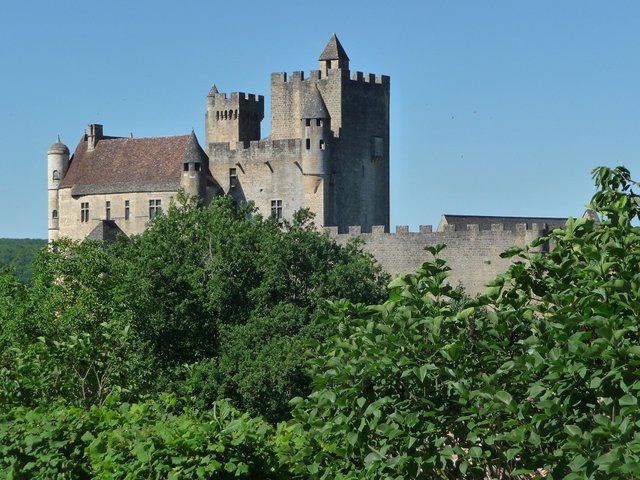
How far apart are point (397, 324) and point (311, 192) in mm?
52540

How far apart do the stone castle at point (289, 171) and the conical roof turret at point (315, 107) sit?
66 millimetres

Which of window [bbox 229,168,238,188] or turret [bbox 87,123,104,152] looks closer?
window [bbox 229,168,238,188]

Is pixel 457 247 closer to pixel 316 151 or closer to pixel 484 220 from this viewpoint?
pixel 316 151

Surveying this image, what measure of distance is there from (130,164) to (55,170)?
5.96 metres

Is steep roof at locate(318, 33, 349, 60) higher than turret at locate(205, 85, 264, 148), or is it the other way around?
steep roof at locate(318, 33, 349, 60)

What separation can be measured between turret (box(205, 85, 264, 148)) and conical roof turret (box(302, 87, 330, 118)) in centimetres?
500

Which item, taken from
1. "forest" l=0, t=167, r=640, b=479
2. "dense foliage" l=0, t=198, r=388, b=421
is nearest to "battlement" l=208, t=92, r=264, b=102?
"dense foliage" l=0, t=198, r=388, b=421

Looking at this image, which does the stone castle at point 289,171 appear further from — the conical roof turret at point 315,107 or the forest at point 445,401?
the forest at point 445,401

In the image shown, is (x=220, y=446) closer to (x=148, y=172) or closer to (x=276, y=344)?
(x=276, y=344)

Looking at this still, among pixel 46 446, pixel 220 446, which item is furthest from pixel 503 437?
pixel 46 446

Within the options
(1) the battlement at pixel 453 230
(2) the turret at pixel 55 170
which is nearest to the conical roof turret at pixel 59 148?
(2) the turret at pixel 55 170

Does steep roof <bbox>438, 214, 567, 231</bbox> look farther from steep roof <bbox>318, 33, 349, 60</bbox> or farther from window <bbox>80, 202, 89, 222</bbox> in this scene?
window <bbox>80, 202, 89, 222</bbox>

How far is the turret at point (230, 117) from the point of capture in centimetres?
7281

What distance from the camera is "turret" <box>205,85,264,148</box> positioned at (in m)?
72.8
